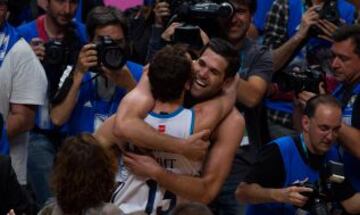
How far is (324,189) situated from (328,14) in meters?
1.90

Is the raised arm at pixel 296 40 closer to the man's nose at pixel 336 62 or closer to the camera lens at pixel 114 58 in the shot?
the man's nose at pixel 336 62

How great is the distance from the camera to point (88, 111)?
6.14 meters

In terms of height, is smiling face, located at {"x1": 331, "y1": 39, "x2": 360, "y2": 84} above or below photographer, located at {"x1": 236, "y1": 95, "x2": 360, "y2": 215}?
above

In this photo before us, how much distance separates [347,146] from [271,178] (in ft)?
1.92

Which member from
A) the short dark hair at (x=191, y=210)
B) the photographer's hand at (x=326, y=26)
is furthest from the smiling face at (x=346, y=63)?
the short dark hair at (x=191, y=210)

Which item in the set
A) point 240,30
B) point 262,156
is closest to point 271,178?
point 262,156

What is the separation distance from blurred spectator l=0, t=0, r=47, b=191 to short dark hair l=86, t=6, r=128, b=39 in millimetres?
366

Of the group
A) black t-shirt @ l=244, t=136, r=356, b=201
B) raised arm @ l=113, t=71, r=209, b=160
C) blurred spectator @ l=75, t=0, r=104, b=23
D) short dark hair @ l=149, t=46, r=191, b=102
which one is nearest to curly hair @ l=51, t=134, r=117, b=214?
raised arm @ l=113, t=71, r=209, b=160

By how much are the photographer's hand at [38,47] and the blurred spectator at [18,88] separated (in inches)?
9.3

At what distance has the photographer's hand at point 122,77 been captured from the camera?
233 inches

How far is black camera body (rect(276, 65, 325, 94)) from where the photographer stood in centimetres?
587

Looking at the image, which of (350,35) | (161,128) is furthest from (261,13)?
(161,128)

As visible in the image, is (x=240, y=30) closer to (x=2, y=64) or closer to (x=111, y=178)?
(x=2, y=64)

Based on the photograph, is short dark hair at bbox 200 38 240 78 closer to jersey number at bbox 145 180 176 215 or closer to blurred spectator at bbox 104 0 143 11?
jersey number at bbox 145 180 176 215
